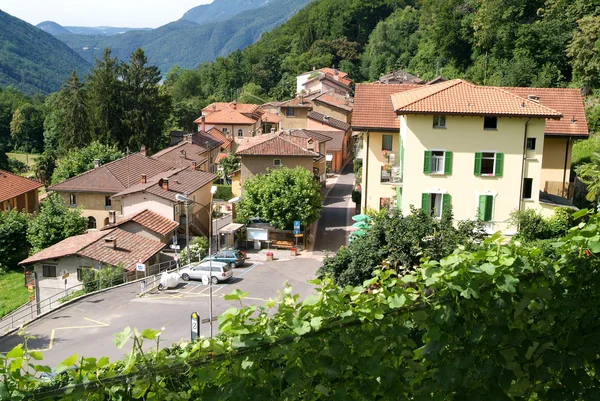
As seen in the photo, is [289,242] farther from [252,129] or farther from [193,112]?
[193,112]

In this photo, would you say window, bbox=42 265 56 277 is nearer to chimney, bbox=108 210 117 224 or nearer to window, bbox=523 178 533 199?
chimney, bbox=108 210 117 224

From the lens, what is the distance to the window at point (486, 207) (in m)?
25.1

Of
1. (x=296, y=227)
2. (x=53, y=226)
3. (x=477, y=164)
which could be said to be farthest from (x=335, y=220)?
(x=53, y=226)

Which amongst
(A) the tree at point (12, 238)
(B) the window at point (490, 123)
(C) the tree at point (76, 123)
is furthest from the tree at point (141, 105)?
(B) the window at point (490, 123)

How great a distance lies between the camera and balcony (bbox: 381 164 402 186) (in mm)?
26547

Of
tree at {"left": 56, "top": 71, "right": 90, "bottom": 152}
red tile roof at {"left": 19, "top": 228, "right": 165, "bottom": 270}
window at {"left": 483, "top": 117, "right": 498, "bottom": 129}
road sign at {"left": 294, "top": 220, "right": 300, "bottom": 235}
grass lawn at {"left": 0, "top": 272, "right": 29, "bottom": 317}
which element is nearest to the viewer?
window at {"left": 483, "top": 117, "right": 498, "bottom": 129}

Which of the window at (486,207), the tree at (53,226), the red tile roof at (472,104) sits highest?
the red tile roof at (472,104)

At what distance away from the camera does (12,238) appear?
3547 centimetres

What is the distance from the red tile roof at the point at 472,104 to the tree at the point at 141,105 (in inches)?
1437

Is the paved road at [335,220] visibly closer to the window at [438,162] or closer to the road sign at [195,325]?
the window at [438,162]

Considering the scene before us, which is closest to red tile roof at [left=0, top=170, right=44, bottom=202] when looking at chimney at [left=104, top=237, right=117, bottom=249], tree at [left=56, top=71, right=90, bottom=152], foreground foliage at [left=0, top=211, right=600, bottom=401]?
tree at [left=56, top=71, right=90, bottom=152]

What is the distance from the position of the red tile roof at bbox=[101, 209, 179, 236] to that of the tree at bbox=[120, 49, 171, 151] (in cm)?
2365

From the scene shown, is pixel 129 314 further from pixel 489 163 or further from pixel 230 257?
pixel 489 163

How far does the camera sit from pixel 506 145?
24.6 meters
